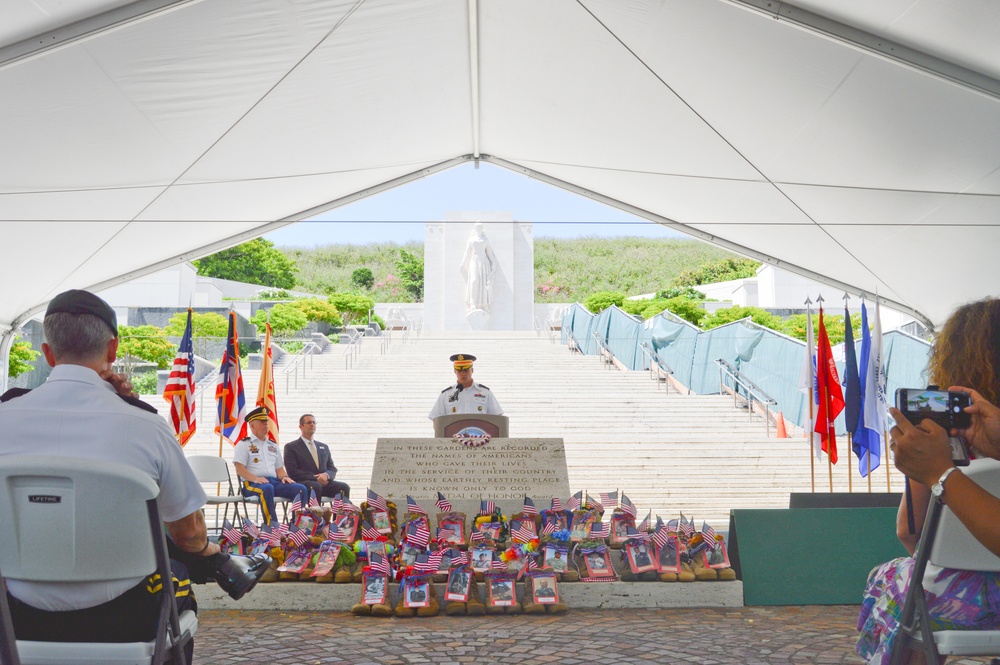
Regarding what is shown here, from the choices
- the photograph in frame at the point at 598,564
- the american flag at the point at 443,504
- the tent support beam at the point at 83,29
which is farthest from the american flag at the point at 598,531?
the tent support beam at the point at 83,29

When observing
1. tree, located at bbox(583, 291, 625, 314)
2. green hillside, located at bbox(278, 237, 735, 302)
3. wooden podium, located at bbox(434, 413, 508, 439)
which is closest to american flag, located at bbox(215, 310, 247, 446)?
wooden podium, located at bbox(434, 413, 508, 439)

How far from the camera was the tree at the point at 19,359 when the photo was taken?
19750 mm

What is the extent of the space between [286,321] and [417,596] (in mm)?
24740

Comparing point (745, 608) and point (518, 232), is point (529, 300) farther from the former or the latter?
point (745, 608)

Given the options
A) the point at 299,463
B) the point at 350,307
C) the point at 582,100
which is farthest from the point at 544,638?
the point at 350,307

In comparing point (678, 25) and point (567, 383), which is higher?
point (678, 25)

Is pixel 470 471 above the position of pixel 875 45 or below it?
below

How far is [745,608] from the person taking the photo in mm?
5367

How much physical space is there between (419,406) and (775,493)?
6.60 metres

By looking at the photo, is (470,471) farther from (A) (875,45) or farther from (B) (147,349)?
(B) (147,349)

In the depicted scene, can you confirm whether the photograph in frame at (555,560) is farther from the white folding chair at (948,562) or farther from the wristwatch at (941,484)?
the wristwatch at (941,484)

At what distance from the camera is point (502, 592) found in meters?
A: 5.04

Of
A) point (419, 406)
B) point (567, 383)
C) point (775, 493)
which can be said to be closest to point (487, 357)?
point (567, 383)

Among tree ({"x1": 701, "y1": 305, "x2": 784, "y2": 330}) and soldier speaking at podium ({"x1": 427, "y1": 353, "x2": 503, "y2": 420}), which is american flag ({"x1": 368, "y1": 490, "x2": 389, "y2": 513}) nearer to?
soldier speaking at podium ({"x1": 427, "y1": 353, "x2": 503, "y2": 420})
